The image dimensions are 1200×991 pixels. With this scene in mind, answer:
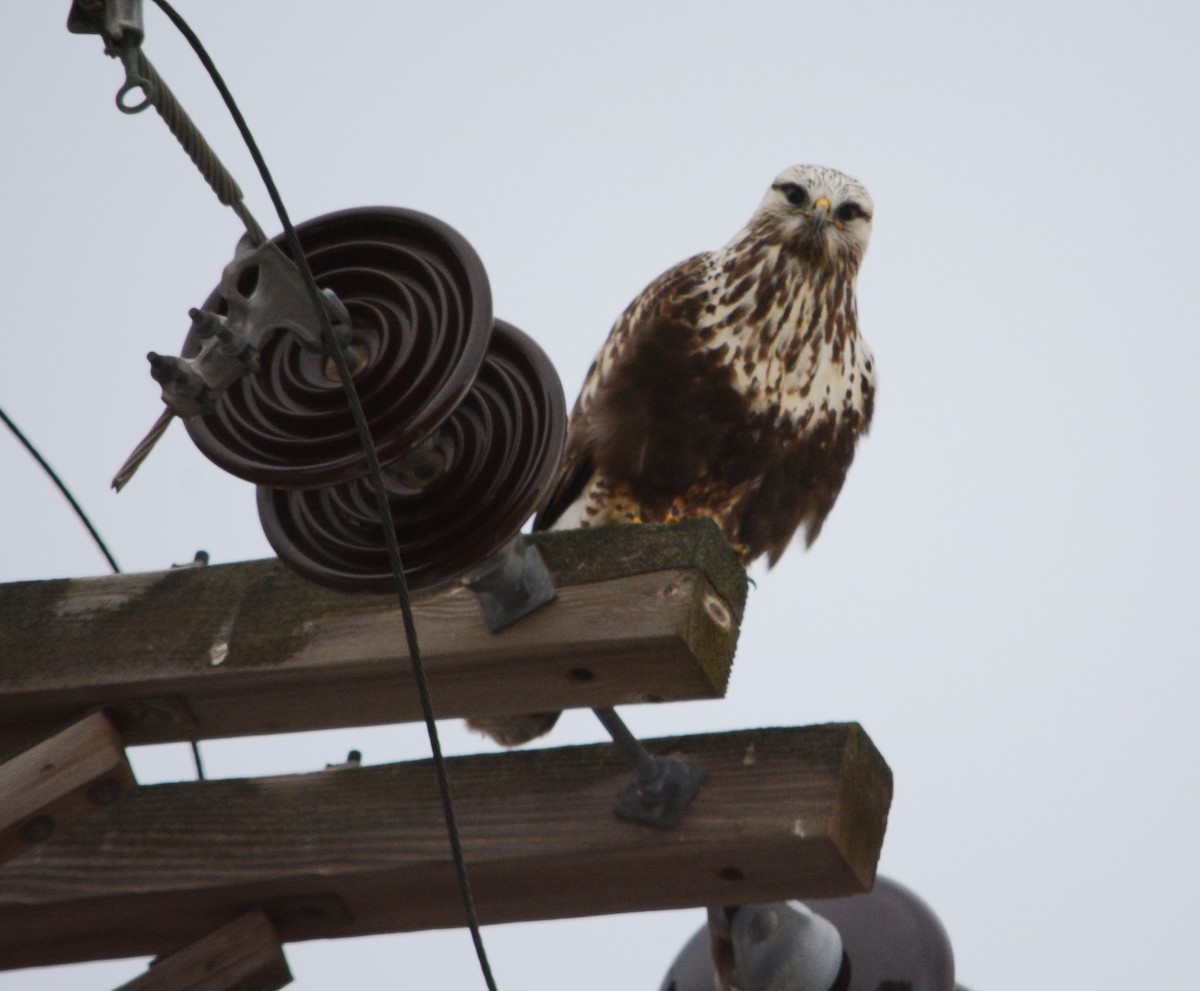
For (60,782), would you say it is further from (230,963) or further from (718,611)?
(718,611)

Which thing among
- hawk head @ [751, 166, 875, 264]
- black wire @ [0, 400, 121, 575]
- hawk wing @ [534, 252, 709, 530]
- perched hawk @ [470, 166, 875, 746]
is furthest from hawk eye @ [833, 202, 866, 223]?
black wire @ [0, 400, 121, 575]

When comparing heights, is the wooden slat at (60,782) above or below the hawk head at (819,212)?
below

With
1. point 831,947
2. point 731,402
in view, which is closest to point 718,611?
point 831,947

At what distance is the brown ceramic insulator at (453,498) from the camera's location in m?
2.33

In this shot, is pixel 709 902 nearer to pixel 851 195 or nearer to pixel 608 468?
pixel 608 468

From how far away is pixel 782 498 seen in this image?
4.63 metres

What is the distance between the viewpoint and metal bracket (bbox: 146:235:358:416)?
2084 millimetres

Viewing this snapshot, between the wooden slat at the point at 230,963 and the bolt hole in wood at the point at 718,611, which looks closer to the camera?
the bolt hole in wood at the point at 718,611

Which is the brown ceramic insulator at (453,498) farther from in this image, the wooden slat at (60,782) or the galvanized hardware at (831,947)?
the galvanized hardware at (831,947)

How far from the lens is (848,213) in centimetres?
518

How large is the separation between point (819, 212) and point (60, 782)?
3.01 metres

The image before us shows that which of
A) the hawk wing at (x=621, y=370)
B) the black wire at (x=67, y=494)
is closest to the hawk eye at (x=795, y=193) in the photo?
the hawk wing at (x=621, y=370)

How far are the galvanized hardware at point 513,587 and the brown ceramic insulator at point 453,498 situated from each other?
0.39 feet

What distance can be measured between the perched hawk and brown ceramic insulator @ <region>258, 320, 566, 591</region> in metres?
2.05
